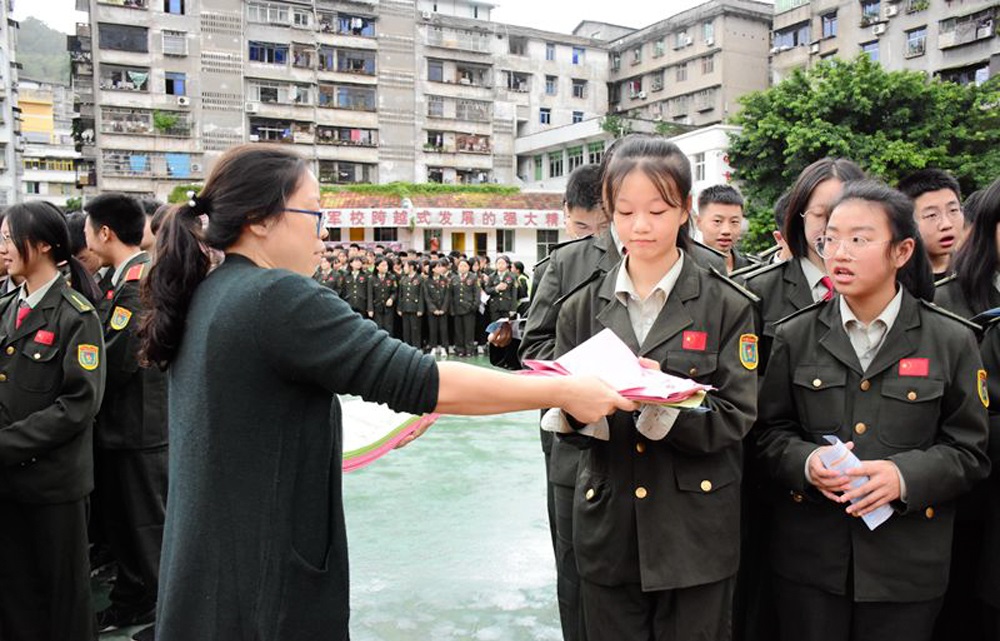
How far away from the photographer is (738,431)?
1646mm

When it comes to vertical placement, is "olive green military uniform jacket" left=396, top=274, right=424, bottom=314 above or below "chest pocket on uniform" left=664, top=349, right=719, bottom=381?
below

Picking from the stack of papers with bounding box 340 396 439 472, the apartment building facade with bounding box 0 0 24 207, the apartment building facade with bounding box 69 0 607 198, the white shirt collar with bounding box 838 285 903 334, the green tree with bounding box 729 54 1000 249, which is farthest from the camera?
the apartment building facade with bounding box 0 0 24 207

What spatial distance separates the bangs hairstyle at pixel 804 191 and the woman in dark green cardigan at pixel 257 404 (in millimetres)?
1395

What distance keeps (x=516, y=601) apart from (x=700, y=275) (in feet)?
5.57

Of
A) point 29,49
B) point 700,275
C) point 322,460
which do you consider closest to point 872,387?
point 700,275

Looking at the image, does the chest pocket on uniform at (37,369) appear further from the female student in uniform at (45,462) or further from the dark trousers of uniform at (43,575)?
the dark trousers of uniform at (43,575)

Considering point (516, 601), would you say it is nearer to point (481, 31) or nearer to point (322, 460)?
point (322, 460)

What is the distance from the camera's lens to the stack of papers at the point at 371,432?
452 cm

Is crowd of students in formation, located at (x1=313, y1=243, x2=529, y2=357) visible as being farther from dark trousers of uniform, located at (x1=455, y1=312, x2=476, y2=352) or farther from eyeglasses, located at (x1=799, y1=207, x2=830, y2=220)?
eyeglasses, located at (x1=799, y1=207, x2=830, y2=220)

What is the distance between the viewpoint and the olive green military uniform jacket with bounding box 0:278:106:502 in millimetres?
2291

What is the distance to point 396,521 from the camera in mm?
3807

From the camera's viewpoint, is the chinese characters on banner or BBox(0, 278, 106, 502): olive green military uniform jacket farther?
the chinese characters on banner

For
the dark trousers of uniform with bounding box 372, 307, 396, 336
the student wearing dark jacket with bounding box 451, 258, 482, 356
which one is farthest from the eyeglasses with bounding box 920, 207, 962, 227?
the dark trousers of uniform with bounding box 372, 307, 396, 336

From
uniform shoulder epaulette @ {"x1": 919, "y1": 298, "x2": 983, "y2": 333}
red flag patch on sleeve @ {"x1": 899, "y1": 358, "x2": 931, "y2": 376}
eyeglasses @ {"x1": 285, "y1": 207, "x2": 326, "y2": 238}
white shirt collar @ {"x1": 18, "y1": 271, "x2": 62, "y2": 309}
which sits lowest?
red flag patch on sleeve @ {"x1": 899, "y1": 358, "x2": 931, "y2": 376}
